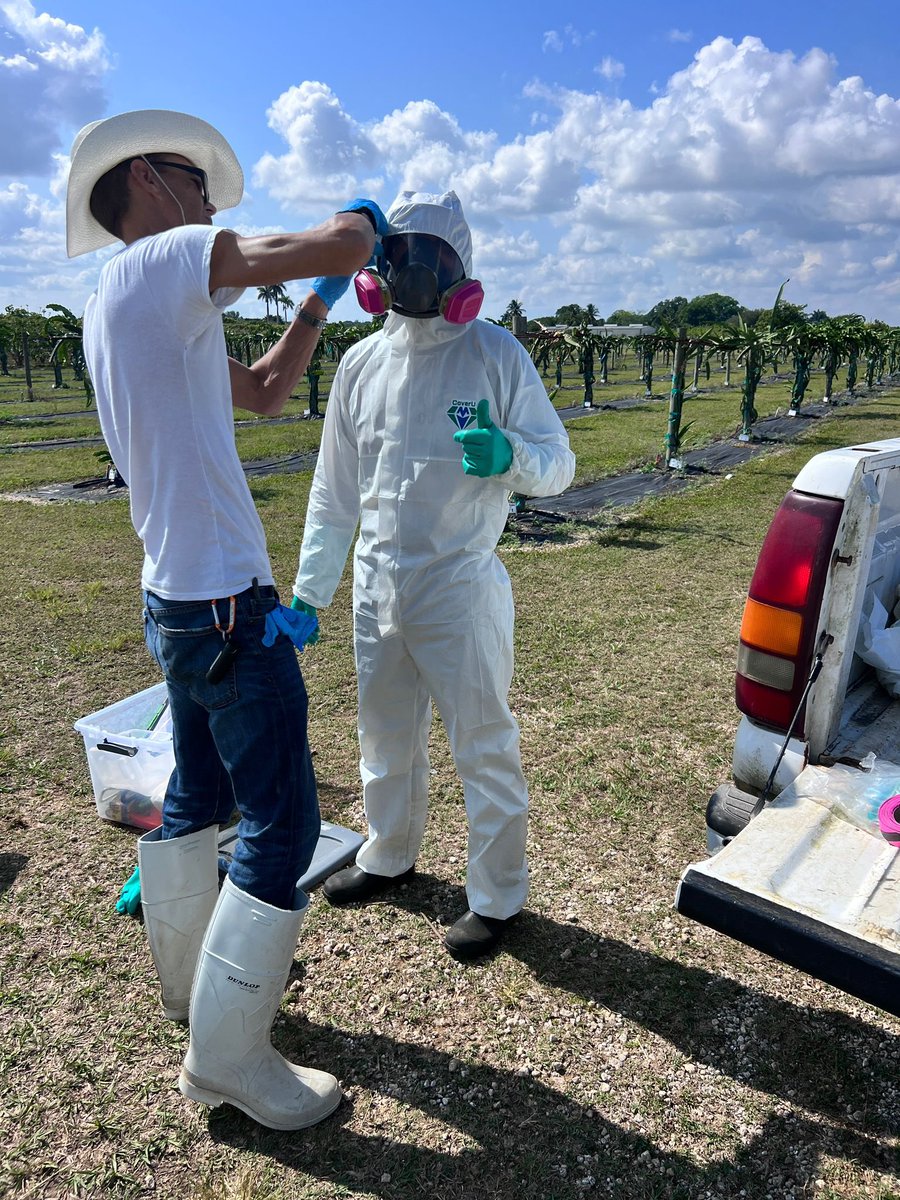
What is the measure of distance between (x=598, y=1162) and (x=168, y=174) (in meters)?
2.32

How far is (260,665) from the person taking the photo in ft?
5.31

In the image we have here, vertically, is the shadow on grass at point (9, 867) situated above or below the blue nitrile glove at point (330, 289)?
below

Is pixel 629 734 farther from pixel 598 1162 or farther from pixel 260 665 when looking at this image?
pixel 260 665

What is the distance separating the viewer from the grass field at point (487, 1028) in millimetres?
1732

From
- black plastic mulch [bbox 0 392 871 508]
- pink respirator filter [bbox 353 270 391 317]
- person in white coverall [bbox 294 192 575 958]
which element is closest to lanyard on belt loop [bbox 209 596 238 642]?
person in white coverall [bbox 294 192 575 958]

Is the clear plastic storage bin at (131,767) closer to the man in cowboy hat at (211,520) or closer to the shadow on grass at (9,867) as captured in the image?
the shadow on grass at (9,867)

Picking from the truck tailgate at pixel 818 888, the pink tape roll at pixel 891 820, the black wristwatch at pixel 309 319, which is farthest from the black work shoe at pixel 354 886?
the black wristwatch at pixel 309 319

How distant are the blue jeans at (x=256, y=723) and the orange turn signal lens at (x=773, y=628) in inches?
49.2

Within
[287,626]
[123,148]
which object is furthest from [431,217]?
[287,626]

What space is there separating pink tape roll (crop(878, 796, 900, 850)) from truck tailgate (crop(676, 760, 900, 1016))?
0.9 inches

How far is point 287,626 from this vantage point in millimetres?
1644

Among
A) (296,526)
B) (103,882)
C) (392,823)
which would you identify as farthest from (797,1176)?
(296,526)

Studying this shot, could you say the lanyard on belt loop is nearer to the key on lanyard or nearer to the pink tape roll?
the key on lanyard

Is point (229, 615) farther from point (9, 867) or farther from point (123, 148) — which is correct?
point (9, 867)
